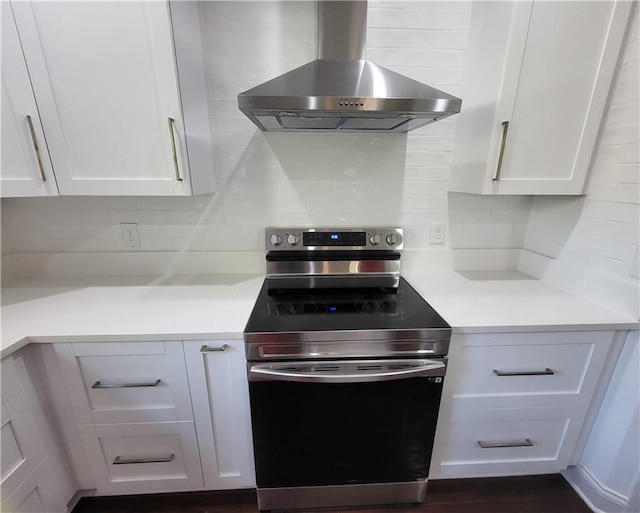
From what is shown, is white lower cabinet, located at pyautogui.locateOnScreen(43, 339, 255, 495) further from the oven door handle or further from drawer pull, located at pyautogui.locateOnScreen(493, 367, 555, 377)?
drawer pull, located at pyautogui.locateOnScreen(493, 367, 555, 377)

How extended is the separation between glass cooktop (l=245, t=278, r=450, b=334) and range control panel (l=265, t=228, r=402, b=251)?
0.24 meters

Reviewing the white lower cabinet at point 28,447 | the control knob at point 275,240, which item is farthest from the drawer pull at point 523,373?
the white lower cabinet at point 28,447

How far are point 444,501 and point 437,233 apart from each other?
4.25ft

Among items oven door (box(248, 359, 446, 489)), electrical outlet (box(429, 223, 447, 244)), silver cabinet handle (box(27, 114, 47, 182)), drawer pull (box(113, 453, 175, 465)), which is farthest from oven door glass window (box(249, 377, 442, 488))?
silver cabinet handle (box(27, 114, 47, 182))

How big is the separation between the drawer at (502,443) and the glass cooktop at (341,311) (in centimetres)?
49

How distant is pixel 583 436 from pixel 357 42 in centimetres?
199

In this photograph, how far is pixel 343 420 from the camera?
3.55ft

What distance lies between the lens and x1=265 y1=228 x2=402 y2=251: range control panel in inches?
58.1

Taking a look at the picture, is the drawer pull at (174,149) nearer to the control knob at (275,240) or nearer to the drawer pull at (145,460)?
the control knob at (275,240)

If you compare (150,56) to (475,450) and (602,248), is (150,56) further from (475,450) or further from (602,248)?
(475,450)

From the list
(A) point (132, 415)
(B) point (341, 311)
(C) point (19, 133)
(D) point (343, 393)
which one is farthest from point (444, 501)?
(C) point (19, 133)

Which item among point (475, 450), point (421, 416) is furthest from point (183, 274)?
point (475, 450)

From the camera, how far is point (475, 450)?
1248 mm

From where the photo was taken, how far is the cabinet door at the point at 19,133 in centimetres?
97
